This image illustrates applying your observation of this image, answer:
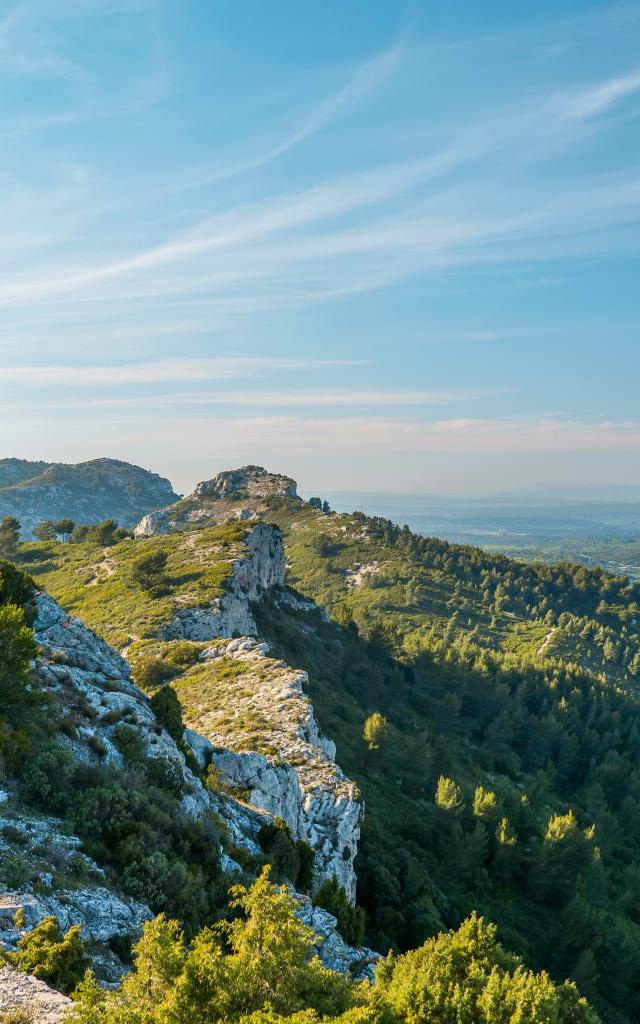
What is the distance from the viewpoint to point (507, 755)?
7806 cm

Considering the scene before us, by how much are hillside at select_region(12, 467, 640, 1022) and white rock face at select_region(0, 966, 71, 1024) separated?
63.6 feet

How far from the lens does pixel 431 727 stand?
78875 millimetres

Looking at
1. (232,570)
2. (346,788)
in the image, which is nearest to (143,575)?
(232,570)

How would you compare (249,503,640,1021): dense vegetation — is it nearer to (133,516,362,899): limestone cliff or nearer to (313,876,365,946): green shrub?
(133,516,362,899): limestone cliff

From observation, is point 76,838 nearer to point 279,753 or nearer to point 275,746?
point 279,753

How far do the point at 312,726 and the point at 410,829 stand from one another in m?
16.1

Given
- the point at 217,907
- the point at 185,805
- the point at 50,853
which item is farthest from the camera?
the point at 185,805

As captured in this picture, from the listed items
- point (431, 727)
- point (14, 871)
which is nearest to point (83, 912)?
point (14, 871)

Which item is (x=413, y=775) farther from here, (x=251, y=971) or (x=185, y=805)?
(x=251, y=971)

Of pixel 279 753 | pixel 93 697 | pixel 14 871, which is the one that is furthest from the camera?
pixel 279 753

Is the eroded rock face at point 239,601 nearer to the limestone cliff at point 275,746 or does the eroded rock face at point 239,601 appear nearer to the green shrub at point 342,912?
the limestone cliff at point 275,746

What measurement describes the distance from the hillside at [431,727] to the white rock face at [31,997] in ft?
63.6

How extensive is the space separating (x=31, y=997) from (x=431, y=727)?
75.3 metres

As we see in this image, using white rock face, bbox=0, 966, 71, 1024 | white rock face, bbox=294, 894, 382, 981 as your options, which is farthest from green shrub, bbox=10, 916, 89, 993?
white rock face, bbox=294, 894, 382, 981
